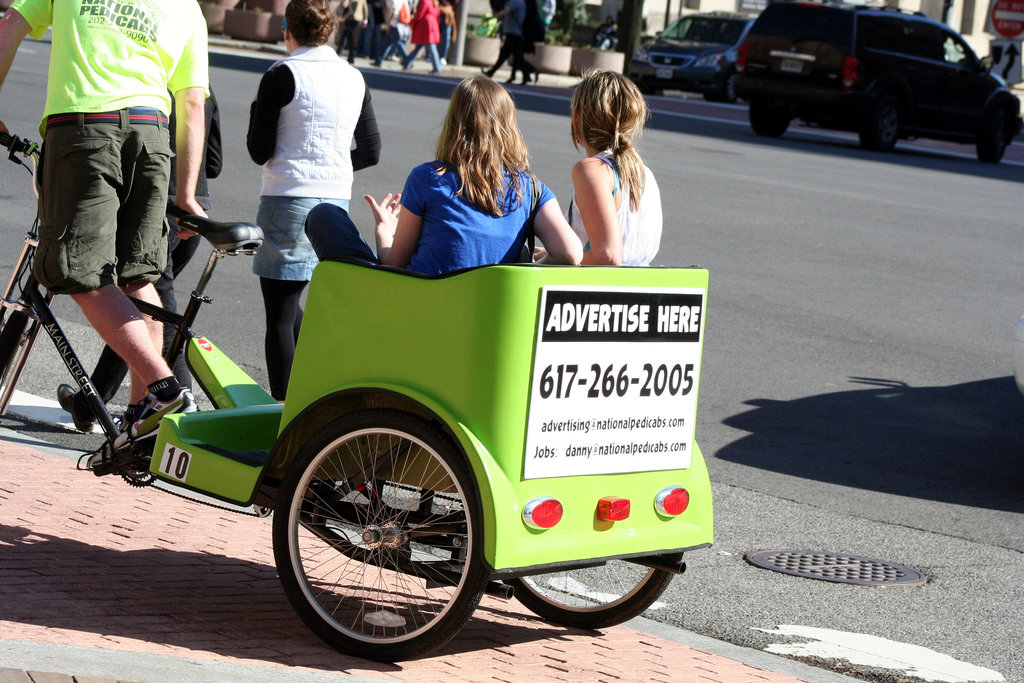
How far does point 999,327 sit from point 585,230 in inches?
249

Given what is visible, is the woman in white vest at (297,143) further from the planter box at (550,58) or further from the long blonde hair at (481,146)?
the planter box at (550,58)

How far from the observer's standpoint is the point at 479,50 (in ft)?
122

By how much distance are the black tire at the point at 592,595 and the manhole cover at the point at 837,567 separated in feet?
2.59

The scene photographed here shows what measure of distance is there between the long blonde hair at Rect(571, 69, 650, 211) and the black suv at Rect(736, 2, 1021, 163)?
58.4 ft

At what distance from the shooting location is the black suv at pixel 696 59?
3222 centimetres

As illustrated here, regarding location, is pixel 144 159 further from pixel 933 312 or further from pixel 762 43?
pixel 762 43

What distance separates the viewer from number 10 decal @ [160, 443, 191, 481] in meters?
4.38

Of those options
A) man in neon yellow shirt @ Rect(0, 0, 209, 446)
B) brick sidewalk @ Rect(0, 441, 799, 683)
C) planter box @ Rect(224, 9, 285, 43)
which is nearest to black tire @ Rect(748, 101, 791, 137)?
planter box @ Rect(224, 9, 285, 43)

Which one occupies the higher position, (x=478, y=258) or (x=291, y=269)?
(x=478, y=258)

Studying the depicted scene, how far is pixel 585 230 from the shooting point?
15.9ft

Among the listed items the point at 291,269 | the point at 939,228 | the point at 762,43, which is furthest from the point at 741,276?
the point at 762,43

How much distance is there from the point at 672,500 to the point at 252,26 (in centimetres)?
3137

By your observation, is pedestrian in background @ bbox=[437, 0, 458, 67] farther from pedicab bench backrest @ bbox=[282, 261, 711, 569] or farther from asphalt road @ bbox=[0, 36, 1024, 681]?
pedicab bench backrest @ bbox=[282, 261, 711, 569]

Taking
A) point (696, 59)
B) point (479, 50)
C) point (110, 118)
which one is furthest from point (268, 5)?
point (110, 118)
